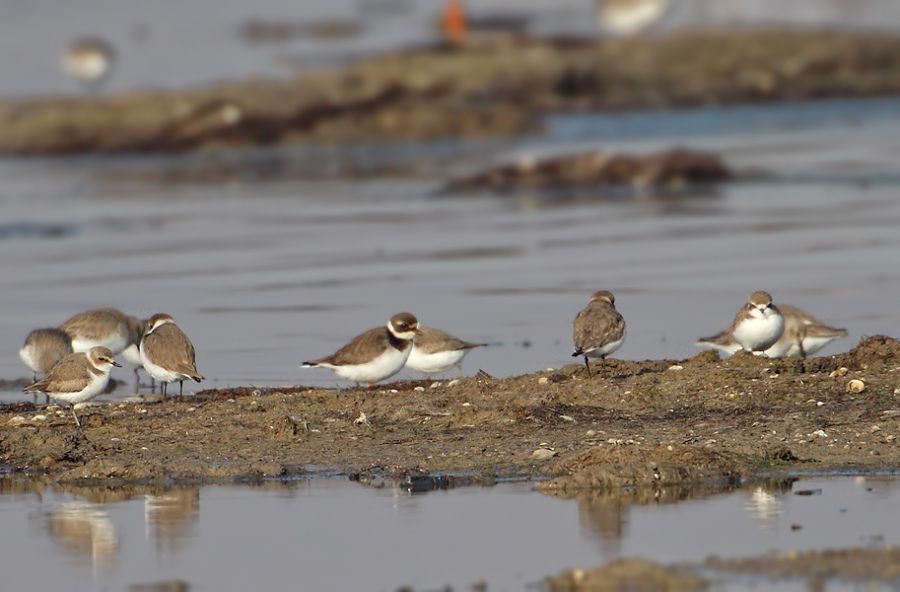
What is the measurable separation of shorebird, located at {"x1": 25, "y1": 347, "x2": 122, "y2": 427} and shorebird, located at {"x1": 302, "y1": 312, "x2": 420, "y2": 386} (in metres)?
1.63

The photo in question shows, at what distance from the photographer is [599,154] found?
28422mm

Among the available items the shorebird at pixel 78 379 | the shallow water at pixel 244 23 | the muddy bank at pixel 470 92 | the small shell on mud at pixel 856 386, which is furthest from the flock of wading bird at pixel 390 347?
the shallow water at pixel 244 23

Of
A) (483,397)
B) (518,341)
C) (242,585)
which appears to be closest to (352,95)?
(518,341)

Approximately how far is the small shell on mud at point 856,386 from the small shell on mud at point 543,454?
217cm

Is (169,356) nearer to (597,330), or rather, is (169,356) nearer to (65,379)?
(65,379)

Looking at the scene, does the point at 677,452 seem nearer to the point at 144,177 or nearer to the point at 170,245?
the point at 170,245

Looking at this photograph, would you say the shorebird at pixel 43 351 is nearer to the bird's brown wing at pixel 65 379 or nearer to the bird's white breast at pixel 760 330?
the bird's brown wing at pixel 65 379

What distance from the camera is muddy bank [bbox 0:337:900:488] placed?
10547 millimetres

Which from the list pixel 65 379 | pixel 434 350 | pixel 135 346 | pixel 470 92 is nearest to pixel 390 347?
pixel 434 350

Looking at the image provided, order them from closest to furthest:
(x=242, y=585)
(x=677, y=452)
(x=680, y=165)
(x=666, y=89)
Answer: (x=242, y=585) < (x=677, y=452) < (x=680, y=165) < (x=666, y=89)

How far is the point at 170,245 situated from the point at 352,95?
15.4 m

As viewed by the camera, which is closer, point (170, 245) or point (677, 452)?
point (677, 452)

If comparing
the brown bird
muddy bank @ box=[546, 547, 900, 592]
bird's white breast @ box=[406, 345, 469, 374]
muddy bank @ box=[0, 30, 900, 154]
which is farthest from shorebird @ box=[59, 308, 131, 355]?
muddy bank @ box=[0, 30, 900, 154]

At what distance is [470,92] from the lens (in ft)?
133
